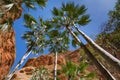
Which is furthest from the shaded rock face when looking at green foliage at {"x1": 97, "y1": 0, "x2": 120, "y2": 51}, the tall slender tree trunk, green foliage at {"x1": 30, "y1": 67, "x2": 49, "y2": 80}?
green foliage at {"x1": 97, "y1": 0, "x2": 120, "y2": 51}

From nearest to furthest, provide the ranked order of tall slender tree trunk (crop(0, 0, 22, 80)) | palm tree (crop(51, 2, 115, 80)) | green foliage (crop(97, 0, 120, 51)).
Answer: palm tree (crop(51, 2, 115, 80))
green foliage (crop(97, 0, 120, 51))
tall slender tree trunk (crop(0, 0, 22, 80))

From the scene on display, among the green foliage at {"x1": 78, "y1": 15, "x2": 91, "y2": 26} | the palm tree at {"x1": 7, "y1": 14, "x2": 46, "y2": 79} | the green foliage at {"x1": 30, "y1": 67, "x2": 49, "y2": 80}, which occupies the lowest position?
the green foliage at {"x1": 30, "y1": 67, "x2": 49, "y2": 80}

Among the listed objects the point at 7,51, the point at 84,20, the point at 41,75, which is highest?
the point at 7,51

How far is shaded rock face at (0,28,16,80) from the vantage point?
30078 mm

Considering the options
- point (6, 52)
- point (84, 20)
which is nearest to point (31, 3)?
point (84, 20)

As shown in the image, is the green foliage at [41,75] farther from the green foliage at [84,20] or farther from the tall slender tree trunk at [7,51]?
the green foliage at [84,20]

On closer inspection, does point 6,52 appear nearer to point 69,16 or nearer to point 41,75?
point 41,75

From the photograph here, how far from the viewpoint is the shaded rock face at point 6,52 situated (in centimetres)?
3008

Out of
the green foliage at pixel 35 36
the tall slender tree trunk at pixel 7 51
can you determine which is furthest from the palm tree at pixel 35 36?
the tall slender tree trunk at pixel 7 51

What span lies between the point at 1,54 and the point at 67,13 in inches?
647

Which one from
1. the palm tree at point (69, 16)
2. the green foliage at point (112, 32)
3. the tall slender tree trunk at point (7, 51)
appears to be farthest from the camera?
the tall slender tree trunk at point (7, 51)

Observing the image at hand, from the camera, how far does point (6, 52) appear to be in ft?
101

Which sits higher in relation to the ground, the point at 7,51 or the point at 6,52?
the point at 7,51

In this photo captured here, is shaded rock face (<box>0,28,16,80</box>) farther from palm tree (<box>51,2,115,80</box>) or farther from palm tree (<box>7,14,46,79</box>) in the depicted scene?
palm tree (<box>51,2,115,80</box>)
